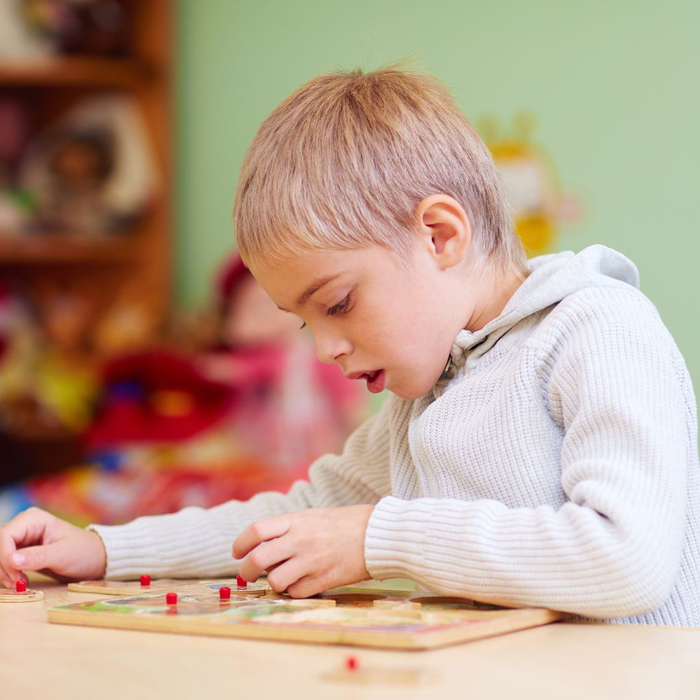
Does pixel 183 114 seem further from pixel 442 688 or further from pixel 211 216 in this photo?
pixel 442 688

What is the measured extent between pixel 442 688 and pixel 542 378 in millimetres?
355

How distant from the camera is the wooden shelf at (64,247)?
2598 mm

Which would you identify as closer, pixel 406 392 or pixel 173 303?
pixel 406 392

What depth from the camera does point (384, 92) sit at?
917 mm

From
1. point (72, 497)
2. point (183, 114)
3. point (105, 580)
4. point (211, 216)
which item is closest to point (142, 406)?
point (72, 497)

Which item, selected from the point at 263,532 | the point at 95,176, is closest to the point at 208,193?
the point at 95,176

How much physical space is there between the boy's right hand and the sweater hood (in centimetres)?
37

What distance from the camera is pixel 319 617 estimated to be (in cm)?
65

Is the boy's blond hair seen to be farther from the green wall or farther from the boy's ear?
the green wall

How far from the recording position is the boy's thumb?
0.91 m

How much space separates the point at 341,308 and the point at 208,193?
1.88 meters

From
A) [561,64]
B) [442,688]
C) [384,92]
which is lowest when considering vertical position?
[442,688]

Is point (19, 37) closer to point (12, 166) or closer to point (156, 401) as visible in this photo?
point (12, 166)

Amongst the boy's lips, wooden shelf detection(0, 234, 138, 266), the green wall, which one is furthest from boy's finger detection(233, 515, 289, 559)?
wooden shelf detection(0, 234, 138, 266)
